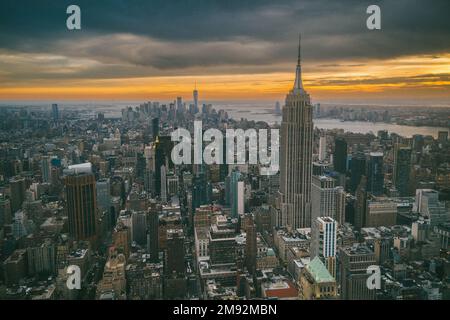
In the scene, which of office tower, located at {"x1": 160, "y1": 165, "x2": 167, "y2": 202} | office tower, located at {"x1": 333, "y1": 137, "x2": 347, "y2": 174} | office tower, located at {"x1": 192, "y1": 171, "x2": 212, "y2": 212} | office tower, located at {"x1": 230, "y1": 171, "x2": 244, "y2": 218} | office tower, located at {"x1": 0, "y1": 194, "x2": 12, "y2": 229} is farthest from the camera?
office tower, located at {"x1": 192, "y1": 171, "x2": 212, "y2": 212}

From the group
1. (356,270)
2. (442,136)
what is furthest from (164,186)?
(442,136)

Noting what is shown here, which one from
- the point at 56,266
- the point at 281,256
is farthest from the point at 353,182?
the point at 56,266

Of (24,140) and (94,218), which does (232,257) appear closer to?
(94,218)

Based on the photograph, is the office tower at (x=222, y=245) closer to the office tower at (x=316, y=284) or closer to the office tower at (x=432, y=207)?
the office tower at (x=316, y=284)

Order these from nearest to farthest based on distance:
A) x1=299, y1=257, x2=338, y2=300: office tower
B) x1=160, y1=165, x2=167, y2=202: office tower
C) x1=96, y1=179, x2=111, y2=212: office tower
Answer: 1. x1=299, y1=257, x2=338, y2=300: office tower
2. x1=96, y1=179, x2=111, y2=212: office tower
3. x1=160, y1=165, x2=167, y2=202: office tower

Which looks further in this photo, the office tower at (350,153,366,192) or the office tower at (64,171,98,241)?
the office tower at (350,153,366,192)

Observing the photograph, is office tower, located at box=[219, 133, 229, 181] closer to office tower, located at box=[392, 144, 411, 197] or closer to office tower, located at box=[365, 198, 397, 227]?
office tower, located at box=[365, 198, 397, 227]

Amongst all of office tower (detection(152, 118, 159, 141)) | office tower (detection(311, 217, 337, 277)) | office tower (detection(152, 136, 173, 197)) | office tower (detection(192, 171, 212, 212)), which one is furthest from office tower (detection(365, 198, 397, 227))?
office tower (detection(152, 118, 159, 141))
